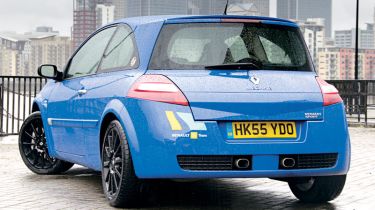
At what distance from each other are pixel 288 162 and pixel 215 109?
2.20 feet

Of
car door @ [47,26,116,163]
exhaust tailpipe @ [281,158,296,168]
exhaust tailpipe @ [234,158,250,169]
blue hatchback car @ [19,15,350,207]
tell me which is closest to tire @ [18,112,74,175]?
car door @ [47,26,116,163]

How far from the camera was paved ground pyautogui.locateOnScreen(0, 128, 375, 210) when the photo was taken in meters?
6.29

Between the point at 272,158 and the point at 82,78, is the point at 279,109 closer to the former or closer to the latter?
the point at 272,158

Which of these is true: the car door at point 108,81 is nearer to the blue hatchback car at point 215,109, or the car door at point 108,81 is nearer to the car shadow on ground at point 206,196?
the blue hatchback car at point 215,109

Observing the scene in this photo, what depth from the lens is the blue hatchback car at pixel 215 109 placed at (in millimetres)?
5512

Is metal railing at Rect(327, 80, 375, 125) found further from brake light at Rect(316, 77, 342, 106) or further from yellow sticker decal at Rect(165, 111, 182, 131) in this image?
yellow sticker decal at Rect(165, 111, 182, 131)

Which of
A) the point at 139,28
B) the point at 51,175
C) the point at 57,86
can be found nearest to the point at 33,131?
the point at 51,175

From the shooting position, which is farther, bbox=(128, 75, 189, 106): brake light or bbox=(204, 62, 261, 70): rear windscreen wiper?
bbox=(204, 62, 261, 70): rear windscreen wiper

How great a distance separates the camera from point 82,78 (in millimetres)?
7266

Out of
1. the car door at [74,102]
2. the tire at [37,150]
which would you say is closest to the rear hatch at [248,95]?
the car door at [74,102]

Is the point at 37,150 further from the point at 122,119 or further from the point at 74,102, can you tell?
the point at 122,119

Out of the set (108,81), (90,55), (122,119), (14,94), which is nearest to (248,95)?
(122,119)

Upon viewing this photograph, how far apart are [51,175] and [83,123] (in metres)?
1.96

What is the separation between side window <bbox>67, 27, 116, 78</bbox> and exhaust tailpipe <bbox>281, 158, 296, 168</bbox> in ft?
7.20
